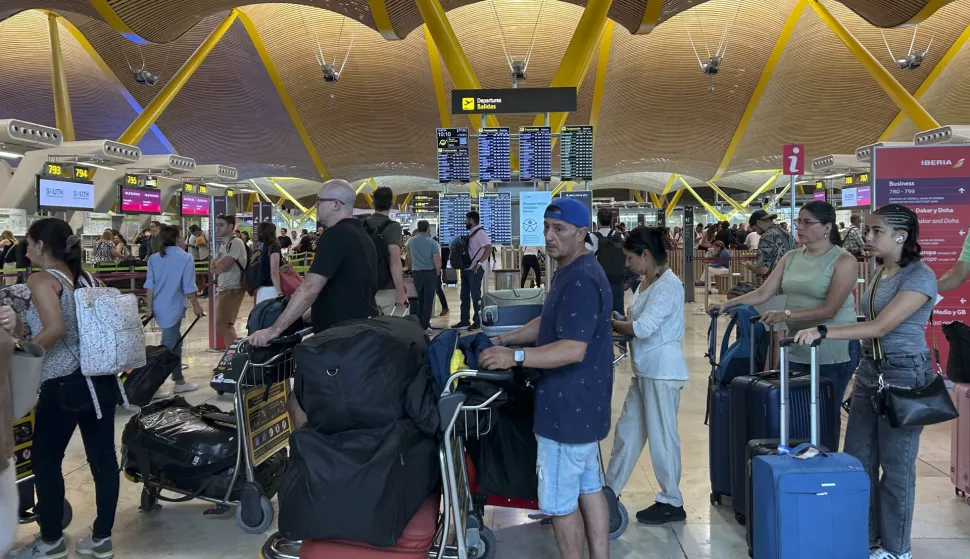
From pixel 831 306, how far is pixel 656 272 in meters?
0.87

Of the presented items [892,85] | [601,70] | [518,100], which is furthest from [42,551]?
[601,70]

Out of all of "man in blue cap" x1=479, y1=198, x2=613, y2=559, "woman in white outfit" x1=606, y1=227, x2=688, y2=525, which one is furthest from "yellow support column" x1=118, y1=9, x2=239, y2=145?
"man in blue cap" x1=479, y1=198, x2=613, y2=559

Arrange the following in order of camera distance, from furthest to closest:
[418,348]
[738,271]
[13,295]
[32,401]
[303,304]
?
[738,271], [303,304], [13,295], [418,348], [32,401]

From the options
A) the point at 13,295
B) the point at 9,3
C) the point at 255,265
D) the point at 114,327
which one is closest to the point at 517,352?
the point at 114,327

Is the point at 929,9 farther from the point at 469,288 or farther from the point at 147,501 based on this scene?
the point at 147,501

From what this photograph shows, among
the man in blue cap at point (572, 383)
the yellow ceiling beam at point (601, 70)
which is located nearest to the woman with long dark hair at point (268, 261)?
the man in blue cap at point (572, 383)

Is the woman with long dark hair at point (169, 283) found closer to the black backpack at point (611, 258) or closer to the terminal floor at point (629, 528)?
the terminal floor at point (629, 528)

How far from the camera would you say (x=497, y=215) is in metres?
9.34

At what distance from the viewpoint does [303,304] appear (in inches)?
140

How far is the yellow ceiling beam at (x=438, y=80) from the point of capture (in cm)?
3038

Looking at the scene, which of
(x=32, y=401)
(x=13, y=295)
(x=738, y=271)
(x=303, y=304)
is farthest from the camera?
(x=738, y=271)

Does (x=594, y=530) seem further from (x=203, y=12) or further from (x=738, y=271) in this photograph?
(x=203, y=12)

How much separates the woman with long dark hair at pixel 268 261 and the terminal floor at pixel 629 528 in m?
2.88

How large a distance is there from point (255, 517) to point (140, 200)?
50.7 ft
